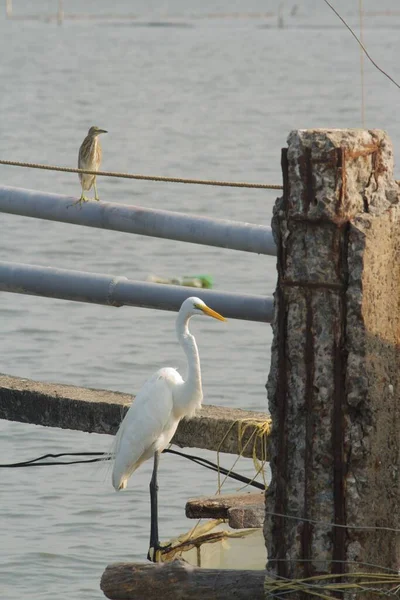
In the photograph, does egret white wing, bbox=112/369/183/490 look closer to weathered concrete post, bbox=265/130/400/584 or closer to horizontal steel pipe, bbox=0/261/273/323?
horizontal steel pipe, bbox=0/261/273/323

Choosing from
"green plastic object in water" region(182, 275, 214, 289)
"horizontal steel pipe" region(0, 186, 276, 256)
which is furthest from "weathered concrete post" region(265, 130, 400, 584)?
"green plastic object in water" region(182, 275, 214, 289)

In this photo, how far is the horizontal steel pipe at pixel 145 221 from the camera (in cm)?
679

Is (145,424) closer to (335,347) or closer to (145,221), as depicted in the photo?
(145,221)

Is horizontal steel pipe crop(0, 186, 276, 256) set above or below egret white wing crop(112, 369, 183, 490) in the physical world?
above

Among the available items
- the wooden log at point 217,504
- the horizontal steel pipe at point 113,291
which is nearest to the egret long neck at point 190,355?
the horizontal steel pipe at point 113,291

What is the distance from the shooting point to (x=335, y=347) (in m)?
4.68

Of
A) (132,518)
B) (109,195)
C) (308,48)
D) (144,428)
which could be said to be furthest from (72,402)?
(308,48)

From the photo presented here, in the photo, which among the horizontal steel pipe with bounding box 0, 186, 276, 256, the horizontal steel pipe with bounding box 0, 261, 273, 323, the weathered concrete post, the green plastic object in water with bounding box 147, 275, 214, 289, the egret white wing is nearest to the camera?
the weathered concrete post

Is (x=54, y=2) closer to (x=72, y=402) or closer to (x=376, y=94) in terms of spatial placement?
(x=376, y=94)

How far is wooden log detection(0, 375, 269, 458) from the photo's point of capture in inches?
259

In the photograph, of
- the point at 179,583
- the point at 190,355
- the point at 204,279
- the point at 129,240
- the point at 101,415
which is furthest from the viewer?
the point at 129,240

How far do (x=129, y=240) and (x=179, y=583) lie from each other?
566 inches

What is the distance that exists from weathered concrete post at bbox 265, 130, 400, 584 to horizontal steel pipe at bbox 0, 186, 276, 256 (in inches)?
78.0

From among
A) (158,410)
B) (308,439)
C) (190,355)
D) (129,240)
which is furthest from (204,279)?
(308,439)
